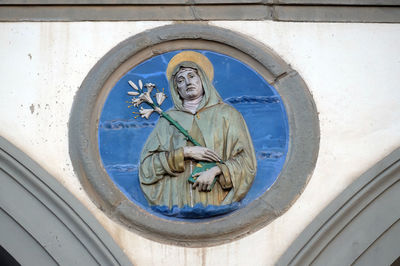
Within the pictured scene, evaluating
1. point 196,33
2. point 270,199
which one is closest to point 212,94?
point 196,33

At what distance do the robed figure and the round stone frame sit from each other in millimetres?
132

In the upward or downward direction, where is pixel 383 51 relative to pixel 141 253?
upward

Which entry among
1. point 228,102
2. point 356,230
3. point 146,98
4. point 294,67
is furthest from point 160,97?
point 356,230

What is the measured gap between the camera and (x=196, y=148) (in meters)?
5.93

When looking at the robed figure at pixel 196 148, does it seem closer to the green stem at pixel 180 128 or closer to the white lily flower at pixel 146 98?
the green stem at pixel 180 128

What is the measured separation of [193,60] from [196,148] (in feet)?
2.19

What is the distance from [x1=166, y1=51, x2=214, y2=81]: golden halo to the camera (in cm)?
620

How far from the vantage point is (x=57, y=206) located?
5.77 meters

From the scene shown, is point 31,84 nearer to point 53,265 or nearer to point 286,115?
point 53,265

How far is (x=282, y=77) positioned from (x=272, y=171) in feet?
2.14

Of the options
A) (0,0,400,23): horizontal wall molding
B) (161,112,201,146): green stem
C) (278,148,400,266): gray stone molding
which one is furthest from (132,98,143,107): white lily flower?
(278,148,400,266): gray stone molding

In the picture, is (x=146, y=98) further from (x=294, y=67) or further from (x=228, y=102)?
(x=294, y=67)

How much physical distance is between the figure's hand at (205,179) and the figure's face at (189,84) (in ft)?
1.90

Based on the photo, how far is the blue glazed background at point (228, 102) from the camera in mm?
5941
